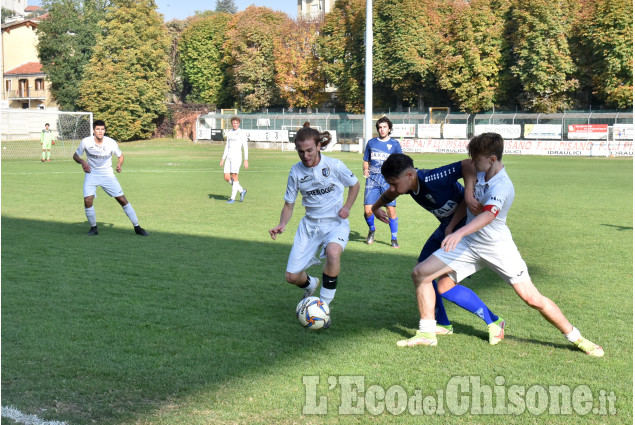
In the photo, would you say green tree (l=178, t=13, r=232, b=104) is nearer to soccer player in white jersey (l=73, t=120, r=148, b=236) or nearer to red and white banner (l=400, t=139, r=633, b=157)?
red and white banner (l=400, t=139, r=633, b=157)

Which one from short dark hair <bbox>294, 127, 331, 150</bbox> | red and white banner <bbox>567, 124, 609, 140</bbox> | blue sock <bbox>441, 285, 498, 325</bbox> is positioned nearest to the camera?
blue sock <bbox>441, 285, 498, 325</bbox>

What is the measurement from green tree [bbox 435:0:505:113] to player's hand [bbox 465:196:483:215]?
49316 millimetres

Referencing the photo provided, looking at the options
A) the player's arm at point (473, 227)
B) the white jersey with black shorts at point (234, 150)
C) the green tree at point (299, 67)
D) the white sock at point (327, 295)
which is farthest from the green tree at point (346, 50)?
the player's arm at point (473, 227)

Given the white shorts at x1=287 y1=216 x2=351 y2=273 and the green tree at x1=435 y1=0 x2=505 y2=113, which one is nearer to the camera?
the white shorts at x1=287 y1=216 x2=351 y2=273

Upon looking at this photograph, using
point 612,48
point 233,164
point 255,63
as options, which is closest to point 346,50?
point 255,63

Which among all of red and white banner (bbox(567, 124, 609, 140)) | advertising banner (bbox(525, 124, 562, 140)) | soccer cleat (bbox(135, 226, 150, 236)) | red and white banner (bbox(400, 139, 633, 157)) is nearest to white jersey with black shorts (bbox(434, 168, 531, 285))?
soccer cleat (bbox(135, 226, 150, 236))

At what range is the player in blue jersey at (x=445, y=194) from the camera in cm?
552

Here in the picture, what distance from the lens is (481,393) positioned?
4758 mm

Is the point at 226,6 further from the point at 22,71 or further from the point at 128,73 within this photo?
the point at 128,73

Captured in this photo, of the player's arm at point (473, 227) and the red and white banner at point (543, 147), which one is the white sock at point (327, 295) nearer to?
the player's arm at point (473, 227)

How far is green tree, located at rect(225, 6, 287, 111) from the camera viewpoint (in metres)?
69.2

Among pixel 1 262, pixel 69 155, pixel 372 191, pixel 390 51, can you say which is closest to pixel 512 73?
pixel 390 51

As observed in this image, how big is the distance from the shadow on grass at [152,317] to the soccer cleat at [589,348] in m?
1.06

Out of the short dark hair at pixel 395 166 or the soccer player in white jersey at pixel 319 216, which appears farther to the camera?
the soccer player in white jersey at pixel 319 216
